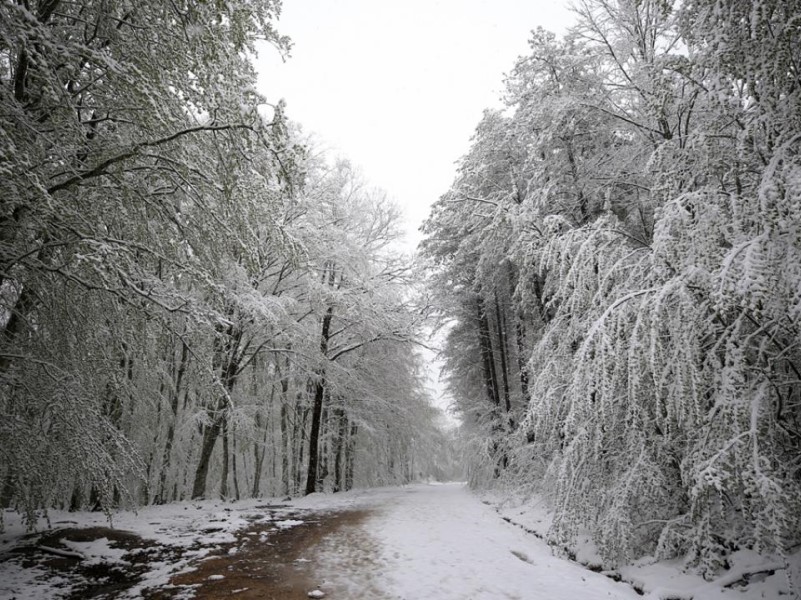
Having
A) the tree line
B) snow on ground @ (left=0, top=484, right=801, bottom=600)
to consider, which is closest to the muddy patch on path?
snow on ground @ (left=0, top=484, right=801, bottom=600)

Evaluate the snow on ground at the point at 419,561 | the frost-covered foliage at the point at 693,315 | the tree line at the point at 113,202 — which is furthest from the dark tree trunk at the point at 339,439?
the frost-covered foliage at the point at 693,315

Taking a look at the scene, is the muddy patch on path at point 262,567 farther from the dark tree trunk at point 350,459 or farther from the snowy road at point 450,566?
the dark tree trunk at point 350,459

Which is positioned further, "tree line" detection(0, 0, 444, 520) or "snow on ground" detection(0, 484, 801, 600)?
"snow on ground" detection(0, 484, 801, 600)

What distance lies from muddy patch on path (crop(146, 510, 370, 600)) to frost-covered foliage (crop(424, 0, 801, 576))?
3.15 meters

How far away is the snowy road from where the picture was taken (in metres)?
3.91

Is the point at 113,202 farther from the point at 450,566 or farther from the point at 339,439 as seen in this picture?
the point at 339,439

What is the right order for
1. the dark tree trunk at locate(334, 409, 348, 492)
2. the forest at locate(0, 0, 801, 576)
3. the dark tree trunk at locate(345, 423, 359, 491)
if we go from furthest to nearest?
1. the dark tree trunk at locate(345, 423, 359, 491)
2. the dark tree trunk at locate(334, 409, 348, 492)
3. the forest at locate(0, 0, 801, 576)

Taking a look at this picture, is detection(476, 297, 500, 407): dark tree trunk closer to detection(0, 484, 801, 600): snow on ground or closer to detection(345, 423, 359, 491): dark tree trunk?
detection(0, 484, 801, 600): snow on ground

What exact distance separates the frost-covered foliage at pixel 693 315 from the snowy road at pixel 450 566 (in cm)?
51

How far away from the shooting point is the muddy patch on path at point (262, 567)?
391 centimetres

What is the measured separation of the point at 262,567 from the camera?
481cm

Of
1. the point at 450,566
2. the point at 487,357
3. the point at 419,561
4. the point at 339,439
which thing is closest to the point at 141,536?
the point at 419,561

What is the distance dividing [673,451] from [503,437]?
7728mm

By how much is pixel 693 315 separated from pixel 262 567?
5.38 metres
